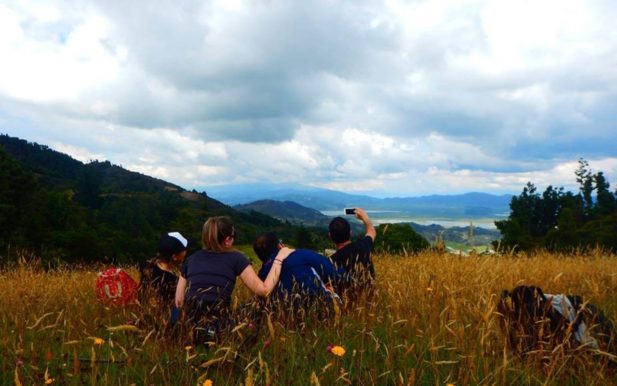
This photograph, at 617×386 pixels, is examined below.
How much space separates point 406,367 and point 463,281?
2.16 metres

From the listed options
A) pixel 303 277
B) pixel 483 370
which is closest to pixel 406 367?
pixel 483 370

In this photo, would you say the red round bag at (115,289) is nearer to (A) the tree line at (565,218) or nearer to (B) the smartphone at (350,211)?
(B) the smartphone at (350,211)

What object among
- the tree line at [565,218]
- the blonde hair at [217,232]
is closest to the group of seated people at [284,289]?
the blonde hair at [217,232]

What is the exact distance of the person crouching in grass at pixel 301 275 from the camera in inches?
160

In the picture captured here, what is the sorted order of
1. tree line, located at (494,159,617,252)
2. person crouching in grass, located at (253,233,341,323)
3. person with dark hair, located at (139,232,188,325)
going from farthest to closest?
1. tree line, located at (494,159,617,252)
2. person with dark hair, located at (139,232,188,325)
3. person crouching in grass, located at (253,233,341,323)

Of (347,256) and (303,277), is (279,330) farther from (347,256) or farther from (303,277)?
(347,256)

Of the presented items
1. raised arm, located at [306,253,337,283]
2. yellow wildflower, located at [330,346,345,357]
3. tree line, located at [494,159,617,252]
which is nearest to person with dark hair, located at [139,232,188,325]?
raised arm, located at [306,253,337,283]

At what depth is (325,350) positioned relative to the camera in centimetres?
317

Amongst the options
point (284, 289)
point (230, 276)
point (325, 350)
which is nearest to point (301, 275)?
point (284, 289)

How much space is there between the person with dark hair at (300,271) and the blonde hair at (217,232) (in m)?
0.56

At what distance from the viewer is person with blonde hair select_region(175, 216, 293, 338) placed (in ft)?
13.3

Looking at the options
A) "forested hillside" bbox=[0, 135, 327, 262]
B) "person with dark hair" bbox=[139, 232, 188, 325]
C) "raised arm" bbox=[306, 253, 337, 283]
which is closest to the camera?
"raised arm" bbox=[306, 253, 337, 283]

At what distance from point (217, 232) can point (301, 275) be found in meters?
0.93

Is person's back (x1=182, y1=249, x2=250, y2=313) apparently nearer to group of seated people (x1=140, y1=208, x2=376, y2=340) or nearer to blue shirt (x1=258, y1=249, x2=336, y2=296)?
group of seated people (x1=140, y1=208, x2=376, y2=340)
